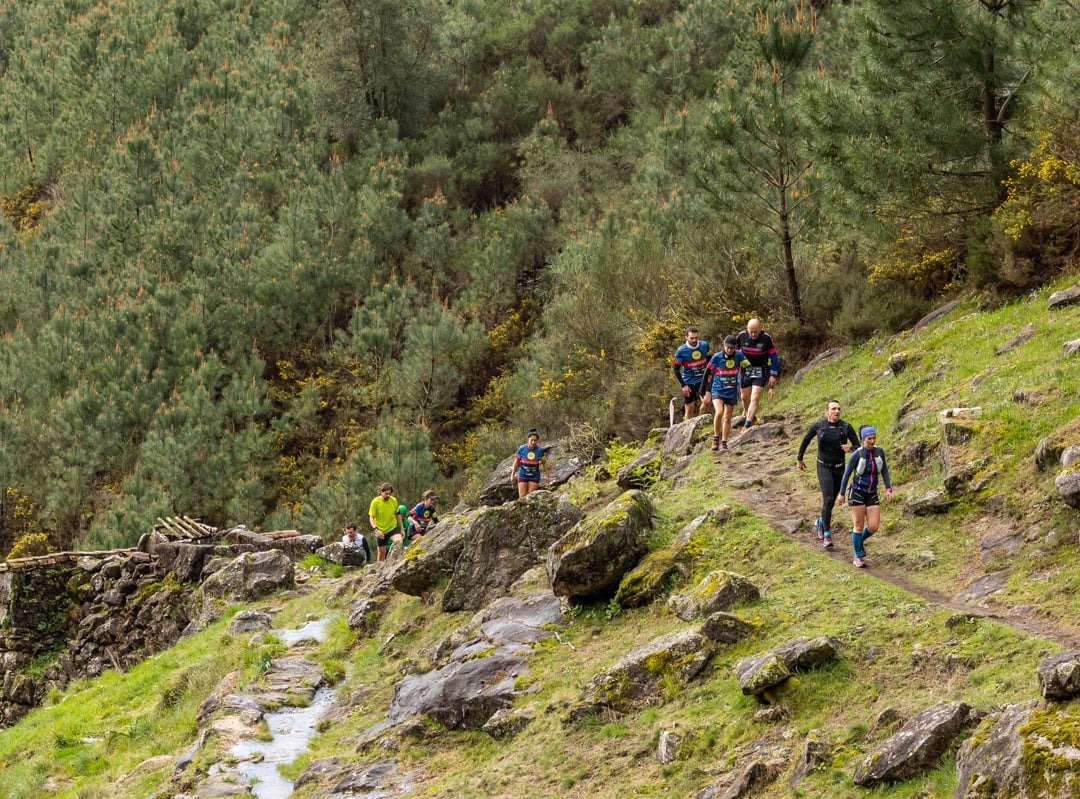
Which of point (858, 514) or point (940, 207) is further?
point (940, 207)

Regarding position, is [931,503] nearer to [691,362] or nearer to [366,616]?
[691,362]

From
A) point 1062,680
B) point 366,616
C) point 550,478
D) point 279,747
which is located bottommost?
point 550,478

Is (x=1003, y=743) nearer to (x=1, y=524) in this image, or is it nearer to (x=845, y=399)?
(x=845, y=399)

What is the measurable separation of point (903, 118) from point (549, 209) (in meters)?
23.6

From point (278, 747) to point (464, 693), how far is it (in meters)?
2.53

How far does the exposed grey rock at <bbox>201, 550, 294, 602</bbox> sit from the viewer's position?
2042 centimetres

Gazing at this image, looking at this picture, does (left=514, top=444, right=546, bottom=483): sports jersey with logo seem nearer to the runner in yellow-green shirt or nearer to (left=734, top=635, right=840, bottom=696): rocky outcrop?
the runner in yellow-green shirt

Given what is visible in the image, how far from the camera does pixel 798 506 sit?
13.0 meters

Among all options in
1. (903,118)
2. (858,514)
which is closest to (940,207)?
(903,118)

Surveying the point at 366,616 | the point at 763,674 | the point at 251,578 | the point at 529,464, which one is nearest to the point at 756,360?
the point at 529,464

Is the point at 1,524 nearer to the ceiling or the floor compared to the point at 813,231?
nearer to the floor

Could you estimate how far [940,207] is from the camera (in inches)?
708

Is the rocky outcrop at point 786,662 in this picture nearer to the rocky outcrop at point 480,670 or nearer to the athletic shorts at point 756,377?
the rocky outcrop at point 480,670

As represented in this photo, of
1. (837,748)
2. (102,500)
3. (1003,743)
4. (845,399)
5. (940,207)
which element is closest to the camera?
(1003,743)
